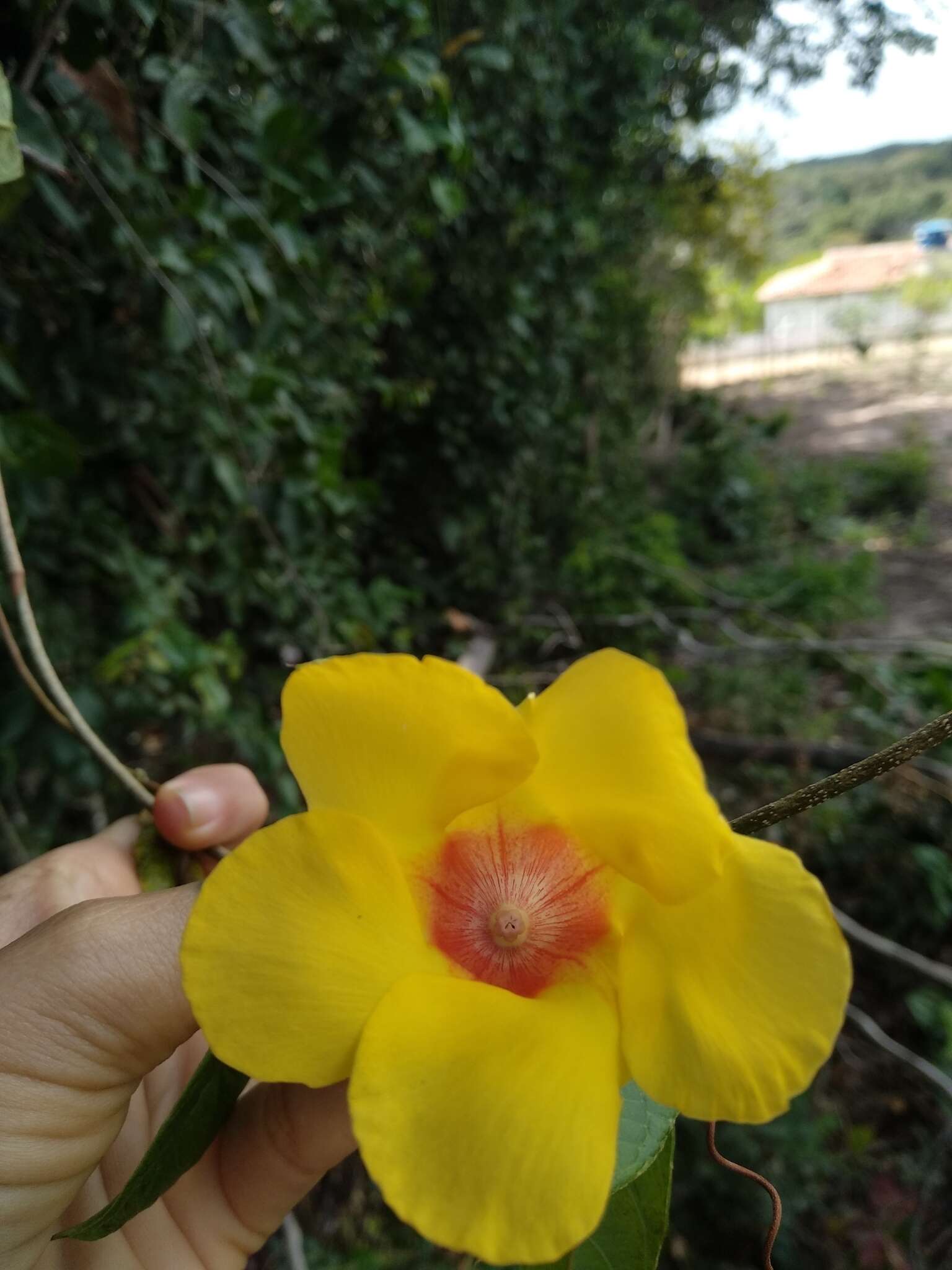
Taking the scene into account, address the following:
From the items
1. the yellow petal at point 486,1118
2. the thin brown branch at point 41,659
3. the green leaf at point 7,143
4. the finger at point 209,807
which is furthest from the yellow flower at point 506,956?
the green leaf at point 7,143

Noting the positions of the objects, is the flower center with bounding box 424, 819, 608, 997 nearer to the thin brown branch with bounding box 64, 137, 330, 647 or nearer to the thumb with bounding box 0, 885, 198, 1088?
the thumb with bounding box 0, 885, 198, 1088

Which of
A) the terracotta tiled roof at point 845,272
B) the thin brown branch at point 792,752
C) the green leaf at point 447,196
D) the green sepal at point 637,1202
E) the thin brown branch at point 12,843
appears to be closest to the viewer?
the green sepal at point 637,1202

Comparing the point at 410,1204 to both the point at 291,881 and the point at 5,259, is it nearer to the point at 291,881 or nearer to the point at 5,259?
the point at 291,881

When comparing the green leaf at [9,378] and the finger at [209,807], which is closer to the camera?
the finger at [209,807]

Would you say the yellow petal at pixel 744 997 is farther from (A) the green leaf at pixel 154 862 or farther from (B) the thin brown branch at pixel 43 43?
(B) the thin brown branch at pixel 43 43

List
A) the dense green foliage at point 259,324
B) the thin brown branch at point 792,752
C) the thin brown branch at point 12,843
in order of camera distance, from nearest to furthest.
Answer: the dense green foliage at point 259,324 < the thin brown branch at point 12,843 < the thin brown branch at point 792,752

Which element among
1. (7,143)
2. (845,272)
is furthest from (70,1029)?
(845,272)

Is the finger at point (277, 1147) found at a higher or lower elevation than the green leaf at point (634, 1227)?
lower
